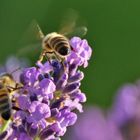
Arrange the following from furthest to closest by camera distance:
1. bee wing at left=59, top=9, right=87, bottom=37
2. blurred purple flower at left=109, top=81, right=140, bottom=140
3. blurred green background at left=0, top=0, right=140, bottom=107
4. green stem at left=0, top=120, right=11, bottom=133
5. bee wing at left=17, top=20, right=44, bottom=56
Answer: blurred green background at left=0, top=0, right=140, bottom=107
bee wing at left=59, top=9, right=87, bottom=37
bee wing at left=17, top=20, right=44, bottom=56
blurred purple flower at left=109, top=81, right=140, bottom=140
green stem at left=0, top=120, right=11, bottom=133

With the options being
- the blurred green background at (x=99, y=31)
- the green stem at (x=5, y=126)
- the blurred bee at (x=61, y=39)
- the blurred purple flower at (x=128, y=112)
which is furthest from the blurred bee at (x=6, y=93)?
the blurred green background at (x=99, y=31)

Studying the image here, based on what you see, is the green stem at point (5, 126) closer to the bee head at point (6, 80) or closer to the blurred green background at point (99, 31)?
the bee head at point (6, 80)

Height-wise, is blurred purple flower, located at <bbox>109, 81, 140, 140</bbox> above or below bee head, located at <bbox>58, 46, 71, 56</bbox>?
below

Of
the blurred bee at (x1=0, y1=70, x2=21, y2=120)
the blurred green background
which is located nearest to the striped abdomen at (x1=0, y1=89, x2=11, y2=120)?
the blurred bee at (x1=0, y1=70, x2=21, y2=120)

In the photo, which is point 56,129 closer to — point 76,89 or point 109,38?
point 76,89

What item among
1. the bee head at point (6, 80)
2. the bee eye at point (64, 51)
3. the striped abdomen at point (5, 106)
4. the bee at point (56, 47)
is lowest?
the striped abdomen at point (5, 106)

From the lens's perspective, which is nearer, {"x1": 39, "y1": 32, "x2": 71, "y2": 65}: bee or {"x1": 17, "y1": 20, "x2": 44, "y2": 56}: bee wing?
{"x1": 39, "y1": 32, "x2": 71, "y2": 65}: bee

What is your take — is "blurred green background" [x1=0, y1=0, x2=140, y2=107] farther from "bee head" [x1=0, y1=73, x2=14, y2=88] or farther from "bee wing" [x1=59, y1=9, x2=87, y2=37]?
"bee head" [x1=0, y1=73, x2=14, y2=88]
